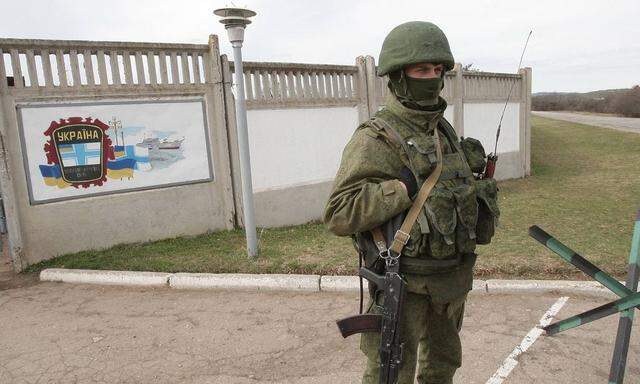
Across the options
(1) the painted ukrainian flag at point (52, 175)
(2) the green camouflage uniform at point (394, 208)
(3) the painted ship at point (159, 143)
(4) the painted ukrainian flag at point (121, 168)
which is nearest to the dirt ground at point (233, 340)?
(2) the green camouflage uniform at point (394, 208)

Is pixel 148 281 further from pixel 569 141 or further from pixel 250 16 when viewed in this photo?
pixel 569 141

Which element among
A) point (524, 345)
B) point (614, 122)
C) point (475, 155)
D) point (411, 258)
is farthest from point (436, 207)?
point (614, 122)

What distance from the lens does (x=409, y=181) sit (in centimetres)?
Result: 193

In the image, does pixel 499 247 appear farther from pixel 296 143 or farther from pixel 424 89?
pixel 424 89

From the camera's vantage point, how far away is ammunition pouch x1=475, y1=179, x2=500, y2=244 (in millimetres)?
2023

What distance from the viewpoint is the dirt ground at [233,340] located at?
3135 millimetres

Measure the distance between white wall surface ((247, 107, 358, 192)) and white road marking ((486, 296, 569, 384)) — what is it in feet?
14.5

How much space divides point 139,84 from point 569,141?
18.2 meters

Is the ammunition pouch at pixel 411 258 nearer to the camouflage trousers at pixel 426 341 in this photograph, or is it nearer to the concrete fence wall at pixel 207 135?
the camouflage trousers at pixel 426 341

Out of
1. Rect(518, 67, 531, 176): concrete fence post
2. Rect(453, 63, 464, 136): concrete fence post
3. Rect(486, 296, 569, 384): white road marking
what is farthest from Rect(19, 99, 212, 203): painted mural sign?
Rect(518, 67, 531, 176): concrete fence post

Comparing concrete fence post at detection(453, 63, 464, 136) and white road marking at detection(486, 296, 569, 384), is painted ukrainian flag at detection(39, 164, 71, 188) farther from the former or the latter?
concrete fence post at detection(453, 63, 464, 136)

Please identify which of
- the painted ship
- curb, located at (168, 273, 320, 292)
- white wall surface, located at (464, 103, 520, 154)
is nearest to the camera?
curb, located at (168, 273, 320, 292)

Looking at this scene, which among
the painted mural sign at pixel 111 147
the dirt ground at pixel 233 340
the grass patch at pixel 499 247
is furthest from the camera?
the painted mural sign at pixel 111 147

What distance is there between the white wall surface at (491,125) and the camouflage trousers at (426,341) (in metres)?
9.25
